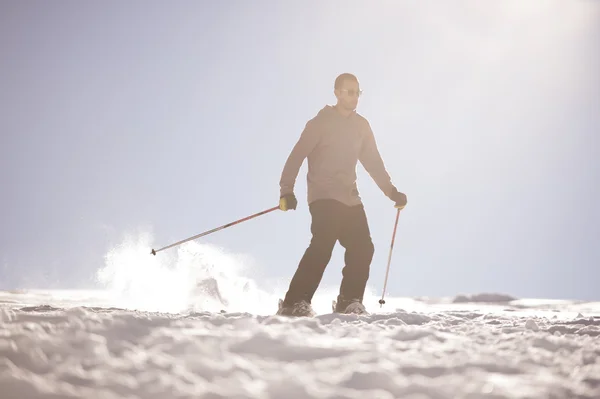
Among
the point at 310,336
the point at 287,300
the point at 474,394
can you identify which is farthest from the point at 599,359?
the point at 287,300

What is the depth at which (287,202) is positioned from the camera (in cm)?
526

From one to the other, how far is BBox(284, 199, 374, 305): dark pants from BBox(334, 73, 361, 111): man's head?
3.47ft

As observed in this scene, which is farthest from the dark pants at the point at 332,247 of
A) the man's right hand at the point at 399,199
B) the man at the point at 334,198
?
the man's right hand at the point at 399,199

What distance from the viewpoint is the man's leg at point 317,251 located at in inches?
197

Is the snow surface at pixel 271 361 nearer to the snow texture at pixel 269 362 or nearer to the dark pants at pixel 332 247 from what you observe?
the snow texture at pixel 269 362

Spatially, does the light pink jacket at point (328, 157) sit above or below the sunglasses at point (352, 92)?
below

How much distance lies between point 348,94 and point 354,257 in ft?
5.42

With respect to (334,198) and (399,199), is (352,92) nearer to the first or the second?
(334,198)

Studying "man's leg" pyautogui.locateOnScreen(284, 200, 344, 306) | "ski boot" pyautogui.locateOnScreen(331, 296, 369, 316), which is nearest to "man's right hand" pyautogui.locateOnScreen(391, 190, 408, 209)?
"man's leg" pyautogui.locateOnScreen(284, 200, 344, 306)

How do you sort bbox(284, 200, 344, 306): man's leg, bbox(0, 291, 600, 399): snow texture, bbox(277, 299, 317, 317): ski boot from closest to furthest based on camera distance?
bbox(0, 291, 600, 399): snow texture < bbox(277, 299, 317, 317): ski boot < bbox(284, 200, 344, 306): man's leg

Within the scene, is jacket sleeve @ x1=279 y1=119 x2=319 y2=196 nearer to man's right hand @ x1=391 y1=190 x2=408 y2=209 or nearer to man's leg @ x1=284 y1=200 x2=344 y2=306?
man's leg @ x1=284 y1=200 x2=344 y2=306

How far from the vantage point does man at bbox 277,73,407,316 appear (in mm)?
5086

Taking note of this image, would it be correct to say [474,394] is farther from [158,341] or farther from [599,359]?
[158,341]

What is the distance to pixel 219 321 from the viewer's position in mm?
2902
